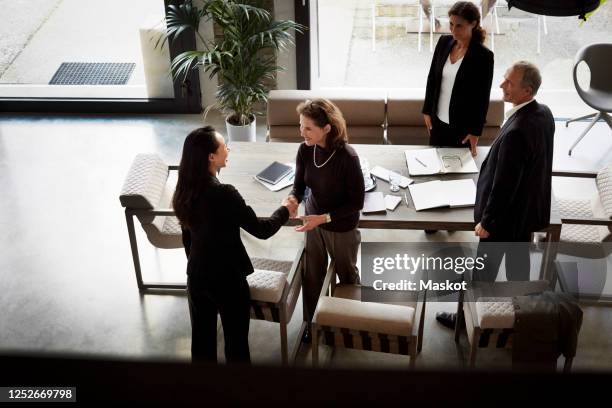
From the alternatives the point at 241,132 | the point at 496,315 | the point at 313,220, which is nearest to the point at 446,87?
the point at 313,220

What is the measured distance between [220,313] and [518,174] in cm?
160

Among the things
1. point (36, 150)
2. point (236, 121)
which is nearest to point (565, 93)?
point (236, 121)

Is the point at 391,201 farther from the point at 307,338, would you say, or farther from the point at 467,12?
the point at 467,12

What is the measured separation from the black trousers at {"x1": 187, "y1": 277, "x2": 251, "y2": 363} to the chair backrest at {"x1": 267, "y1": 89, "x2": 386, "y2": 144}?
7.59 ft

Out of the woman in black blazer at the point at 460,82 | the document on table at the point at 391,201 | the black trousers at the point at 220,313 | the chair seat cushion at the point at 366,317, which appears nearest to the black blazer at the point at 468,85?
the woman in black blazer at the point at 460,82

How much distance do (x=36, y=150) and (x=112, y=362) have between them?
263 inches

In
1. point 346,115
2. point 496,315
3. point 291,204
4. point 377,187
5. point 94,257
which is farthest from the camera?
point 346,115

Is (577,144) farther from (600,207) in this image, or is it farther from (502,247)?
(502,247)

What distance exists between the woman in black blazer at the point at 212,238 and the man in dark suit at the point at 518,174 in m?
1.11

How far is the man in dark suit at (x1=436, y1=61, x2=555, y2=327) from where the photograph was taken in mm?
3264

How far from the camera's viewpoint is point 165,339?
419cm

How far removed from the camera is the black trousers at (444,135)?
461cm

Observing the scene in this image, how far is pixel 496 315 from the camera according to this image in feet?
11.1

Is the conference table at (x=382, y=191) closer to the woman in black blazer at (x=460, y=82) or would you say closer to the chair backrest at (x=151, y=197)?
the woman in black blazer at (x=460, y=82)
